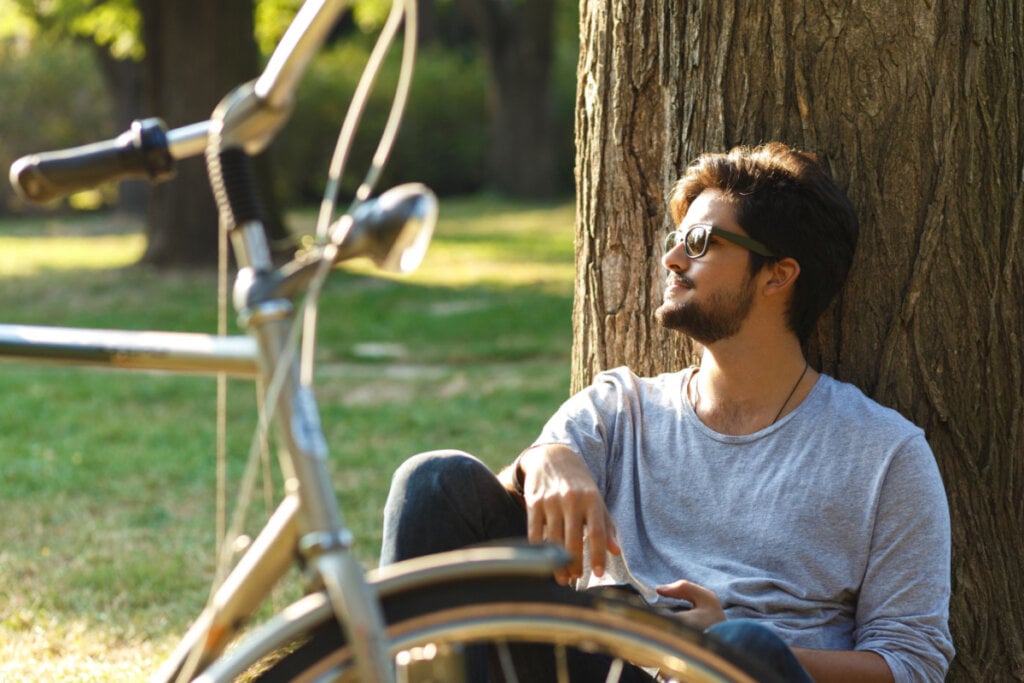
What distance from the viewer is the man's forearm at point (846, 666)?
2.31 metres

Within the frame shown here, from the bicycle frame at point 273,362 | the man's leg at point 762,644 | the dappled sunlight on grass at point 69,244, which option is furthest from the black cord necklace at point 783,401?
the dappled sunlight on grass at point 69,244

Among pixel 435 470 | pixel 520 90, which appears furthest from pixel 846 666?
pixel 520 90

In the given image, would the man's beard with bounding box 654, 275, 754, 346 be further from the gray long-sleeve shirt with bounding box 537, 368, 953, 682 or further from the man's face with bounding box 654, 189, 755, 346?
the gray long-sleeve shirt with bounding box 537, 368, 953, 682

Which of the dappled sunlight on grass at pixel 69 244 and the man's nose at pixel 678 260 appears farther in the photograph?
the dappled sunlight on grass at pixel 69 244

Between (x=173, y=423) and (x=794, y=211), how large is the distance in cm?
513

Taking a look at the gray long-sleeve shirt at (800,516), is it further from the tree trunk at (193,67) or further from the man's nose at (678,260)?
the tree trunk at (193,67)

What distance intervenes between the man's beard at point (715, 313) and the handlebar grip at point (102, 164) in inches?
47.1

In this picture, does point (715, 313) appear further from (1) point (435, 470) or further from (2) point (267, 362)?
(2) point (267, 362)

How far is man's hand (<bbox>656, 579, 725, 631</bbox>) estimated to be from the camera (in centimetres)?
231

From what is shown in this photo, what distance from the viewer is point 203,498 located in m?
5.83

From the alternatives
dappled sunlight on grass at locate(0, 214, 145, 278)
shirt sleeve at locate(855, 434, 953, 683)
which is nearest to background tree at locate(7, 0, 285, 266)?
dappled sunlight on grass at locate(0, 214, 145, 278)

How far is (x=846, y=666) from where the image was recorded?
2312mm

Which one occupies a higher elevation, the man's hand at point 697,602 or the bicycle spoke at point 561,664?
the man's hand at point 697,602

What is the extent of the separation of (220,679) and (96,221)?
2259cm
